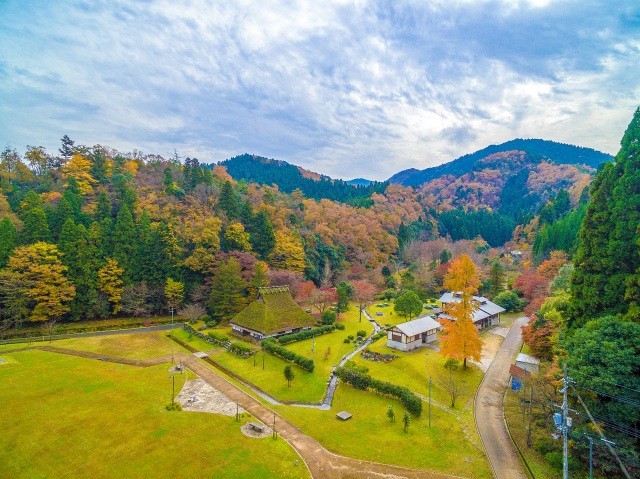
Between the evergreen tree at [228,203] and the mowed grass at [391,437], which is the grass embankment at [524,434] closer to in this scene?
the mowed grass at [391,437]

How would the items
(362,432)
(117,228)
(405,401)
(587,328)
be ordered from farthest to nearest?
1. (117,228)
2. (405,401)
3. (362,432)
4. (587,328)

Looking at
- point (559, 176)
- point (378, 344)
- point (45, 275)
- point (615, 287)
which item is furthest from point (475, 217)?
point (45, 275)

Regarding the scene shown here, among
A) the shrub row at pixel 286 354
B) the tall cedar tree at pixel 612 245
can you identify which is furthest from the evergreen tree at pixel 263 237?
the tall cedar tree at pixel 612 245

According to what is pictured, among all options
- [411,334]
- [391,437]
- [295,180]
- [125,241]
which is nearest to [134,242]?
[125,241]

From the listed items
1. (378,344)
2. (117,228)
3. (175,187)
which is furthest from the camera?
(175,187)

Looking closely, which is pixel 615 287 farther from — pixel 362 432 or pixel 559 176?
pixel 559 176

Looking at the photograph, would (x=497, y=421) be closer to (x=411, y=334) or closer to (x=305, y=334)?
(x=411, y=334)

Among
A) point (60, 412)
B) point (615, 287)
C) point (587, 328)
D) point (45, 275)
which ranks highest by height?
point (615, 287)
